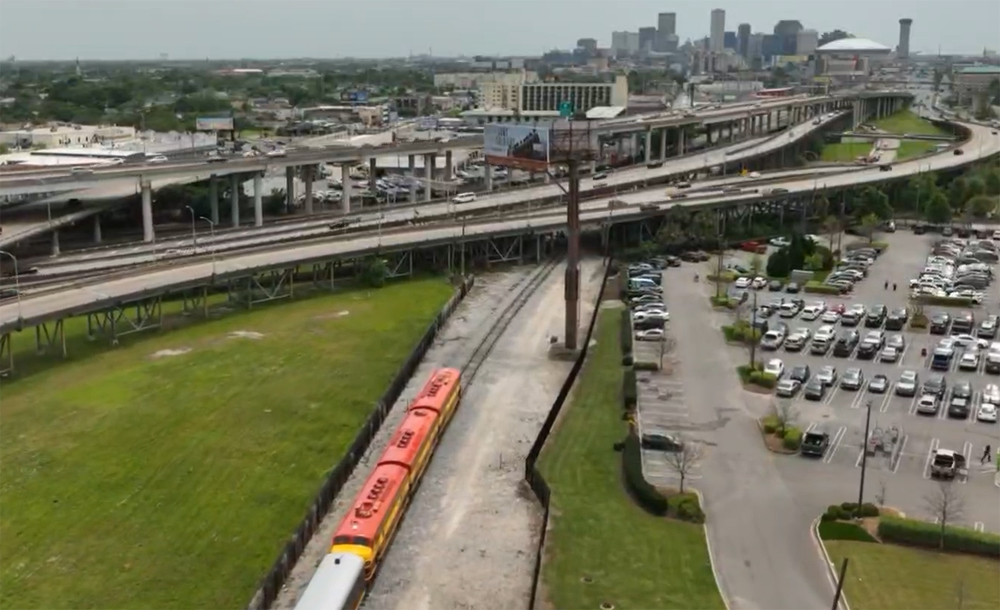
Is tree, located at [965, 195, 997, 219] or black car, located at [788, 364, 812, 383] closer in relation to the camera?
black car, located at [788, 364, 812, 383]

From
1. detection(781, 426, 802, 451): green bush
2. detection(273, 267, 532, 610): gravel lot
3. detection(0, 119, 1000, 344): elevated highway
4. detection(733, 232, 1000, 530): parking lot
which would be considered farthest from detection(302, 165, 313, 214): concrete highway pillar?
detection(781, 426, 802, 451): green bush

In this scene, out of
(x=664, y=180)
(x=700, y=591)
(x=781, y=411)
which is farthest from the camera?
(x=664, y=180)

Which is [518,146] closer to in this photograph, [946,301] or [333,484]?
[333,484]

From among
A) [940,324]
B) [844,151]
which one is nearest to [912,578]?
[940,324]

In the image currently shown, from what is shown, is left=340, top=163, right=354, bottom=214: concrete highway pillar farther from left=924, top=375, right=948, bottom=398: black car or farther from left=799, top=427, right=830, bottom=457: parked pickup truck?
left=799, top=427, right=830, bottom=457: parked pickup truck

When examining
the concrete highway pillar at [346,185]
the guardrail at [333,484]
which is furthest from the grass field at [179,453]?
the concrete highway pillar at [346,185]

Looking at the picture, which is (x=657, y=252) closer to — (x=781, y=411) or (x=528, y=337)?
(x=528, y=337)

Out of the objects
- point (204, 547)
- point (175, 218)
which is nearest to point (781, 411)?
point (204, 547)
